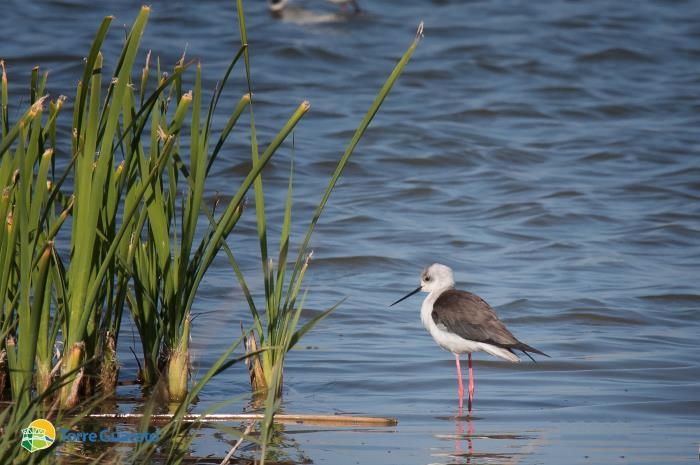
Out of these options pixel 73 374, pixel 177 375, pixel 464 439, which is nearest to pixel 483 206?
pixel 464 439

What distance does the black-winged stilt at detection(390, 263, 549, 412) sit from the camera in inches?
229

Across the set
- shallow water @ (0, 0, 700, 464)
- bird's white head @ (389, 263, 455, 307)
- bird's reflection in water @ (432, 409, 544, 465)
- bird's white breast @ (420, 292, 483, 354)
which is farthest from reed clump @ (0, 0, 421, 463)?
bird's white head @ (389, 263, 455, 307)

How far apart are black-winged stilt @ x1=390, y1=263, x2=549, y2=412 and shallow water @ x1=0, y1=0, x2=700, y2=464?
0.27 metres

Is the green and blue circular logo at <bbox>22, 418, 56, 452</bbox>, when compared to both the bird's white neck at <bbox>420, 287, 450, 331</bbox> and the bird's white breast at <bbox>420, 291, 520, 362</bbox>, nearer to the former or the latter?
the bird's white breast at <bbox>420, 291, 520, 362</bbox>

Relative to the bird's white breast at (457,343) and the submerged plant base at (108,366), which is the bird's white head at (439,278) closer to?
the bird's white breast at (457,343)

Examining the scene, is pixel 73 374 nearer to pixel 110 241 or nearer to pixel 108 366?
pixel 110 241

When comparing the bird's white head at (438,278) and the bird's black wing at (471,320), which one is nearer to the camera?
the bird's black wing at (471,320)

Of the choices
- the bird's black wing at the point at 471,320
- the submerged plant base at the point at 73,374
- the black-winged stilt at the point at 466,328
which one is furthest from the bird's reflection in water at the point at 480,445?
the submerged plant base at the point at 73,374

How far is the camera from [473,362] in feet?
22.8

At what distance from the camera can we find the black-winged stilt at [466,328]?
19.0 feet

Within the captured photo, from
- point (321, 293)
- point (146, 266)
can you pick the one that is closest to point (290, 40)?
point (321, 293)

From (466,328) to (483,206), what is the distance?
5.71 m

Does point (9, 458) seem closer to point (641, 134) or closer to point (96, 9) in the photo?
point (641, 134)

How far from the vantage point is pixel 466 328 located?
19.5ft
